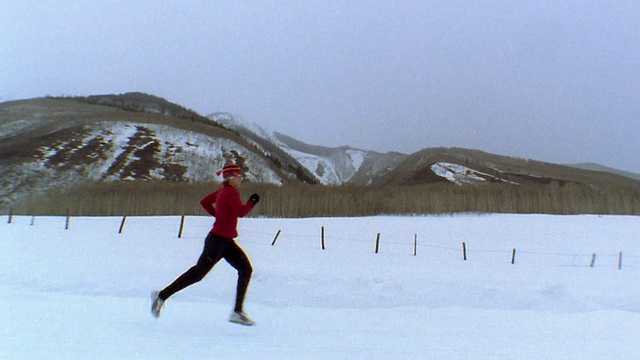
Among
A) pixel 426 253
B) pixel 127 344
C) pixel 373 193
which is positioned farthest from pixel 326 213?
pixel 127 344

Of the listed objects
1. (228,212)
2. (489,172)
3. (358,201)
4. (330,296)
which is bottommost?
(330,296)

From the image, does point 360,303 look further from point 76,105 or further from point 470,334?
point 76,105

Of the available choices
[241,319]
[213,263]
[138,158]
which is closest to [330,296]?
[241,319]

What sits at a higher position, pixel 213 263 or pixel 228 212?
pixel 228 212

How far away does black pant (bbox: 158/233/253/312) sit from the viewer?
4.40m

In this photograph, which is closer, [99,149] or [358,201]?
[358,201]

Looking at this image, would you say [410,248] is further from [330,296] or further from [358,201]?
[358,201]

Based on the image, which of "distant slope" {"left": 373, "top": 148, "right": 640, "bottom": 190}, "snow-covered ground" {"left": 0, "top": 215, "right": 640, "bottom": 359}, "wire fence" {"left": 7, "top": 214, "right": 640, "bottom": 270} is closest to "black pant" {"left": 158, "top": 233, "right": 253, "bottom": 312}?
"snow-covered ground" {"left": 0, "top": 215, "right": 640, "bottom": 359}

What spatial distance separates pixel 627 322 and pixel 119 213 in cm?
2599

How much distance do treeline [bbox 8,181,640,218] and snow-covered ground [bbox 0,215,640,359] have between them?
650 cm

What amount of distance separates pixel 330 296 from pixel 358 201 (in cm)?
1905

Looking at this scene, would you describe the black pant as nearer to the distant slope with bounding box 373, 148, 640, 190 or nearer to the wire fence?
the wire fence

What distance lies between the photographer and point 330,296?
27.2 ft

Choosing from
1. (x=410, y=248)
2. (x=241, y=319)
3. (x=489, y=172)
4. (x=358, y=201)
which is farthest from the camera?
(x=489, y=172)
